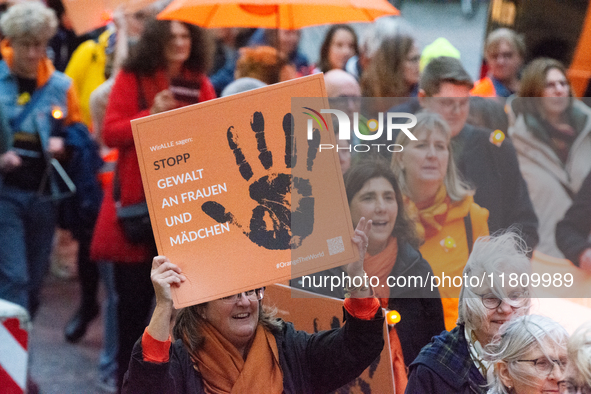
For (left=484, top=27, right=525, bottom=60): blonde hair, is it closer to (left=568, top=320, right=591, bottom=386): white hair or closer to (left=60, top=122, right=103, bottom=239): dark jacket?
(left=60, top=122, right=103, bottom=239): dark jacket

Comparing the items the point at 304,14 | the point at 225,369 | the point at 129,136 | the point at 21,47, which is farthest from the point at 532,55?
the point at 225,369

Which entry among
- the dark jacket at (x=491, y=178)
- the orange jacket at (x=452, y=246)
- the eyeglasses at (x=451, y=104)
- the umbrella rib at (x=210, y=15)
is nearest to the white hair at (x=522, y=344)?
the orange jacket at (x=452, y=246)

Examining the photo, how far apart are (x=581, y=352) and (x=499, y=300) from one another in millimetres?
321

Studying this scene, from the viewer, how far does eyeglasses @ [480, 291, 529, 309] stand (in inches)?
85.4

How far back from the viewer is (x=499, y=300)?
2.17 m

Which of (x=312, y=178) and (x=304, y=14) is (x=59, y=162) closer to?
(x=304, y=14)

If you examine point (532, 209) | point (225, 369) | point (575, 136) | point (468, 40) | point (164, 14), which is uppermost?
point (164, 14)

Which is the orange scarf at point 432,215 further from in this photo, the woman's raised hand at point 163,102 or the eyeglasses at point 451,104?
the woman's raised hand at point 163,102

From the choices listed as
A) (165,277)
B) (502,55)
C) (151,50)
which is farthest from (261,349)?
(502,55)

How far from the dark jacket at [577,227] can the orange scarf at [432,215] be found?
1.38 feet

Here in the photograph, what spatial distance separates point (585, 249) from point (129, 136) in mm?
1996

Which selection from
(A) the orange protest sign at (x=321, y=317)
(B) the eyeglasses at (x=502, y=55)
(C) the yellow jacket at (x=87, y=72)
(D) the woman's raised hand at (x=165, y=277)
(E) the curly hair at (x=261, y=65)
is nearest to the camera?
(D) the woman's raised hand at (x=165, y=277)

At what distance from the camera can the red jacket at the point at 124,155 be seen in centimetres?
339

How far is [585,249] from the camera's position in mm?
2535
